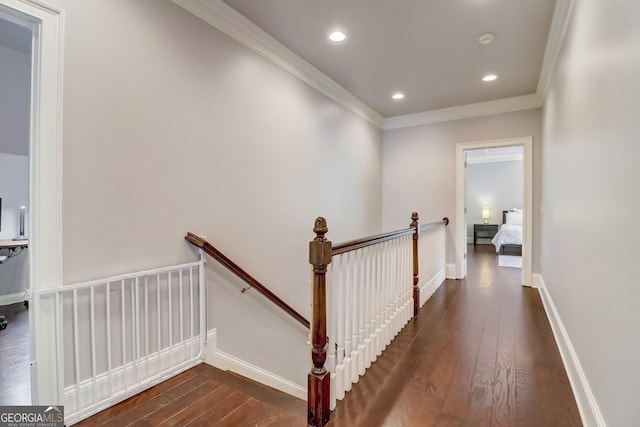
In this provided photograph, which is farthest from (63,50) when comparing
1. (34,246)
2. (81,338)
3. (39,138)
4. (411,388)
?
(411,388)

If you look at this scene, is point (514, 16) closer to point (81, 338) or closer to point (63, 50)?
point (63, 50)

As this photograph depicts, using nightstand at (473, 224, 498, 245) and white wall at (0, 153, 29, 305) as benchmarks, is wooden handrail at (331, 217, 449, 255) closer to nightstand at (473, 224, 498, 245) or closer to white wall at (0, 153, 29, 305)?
white wall at (0, 153, 29, 305)

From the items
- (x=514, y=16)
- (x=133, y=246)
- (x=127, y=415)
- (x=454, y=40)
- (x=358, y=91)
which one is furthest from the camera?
(x=358, y=91)

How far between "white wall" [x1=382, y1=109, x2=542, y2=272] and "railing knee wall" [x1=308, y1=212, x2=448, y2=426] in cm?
203

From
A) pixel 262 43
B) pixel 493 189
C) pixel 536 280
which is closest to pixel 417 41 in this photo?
pixel 262 43

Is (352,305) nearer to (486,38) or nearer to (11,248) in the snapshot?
(486,38)

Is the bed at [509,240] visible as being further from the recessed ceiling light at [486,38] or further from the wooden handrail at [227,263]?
the wooden handrail at [227,263]

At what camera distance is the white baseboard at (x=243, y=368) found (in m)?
2.34

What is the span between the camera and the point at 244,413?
1672 millimetres

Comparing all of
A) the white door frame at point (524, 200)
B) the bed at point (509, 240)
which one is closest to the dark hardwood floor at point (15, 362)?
the white door frame at point (524, 200)

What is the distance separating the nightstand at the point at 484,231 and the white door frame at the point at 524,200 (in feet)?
15.7

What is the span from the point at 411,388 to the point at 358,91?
3592mm

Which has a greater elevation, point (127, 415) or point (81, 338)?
point (81, 338)

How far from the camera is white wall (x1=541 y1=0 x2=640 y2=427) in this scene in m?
1.06
